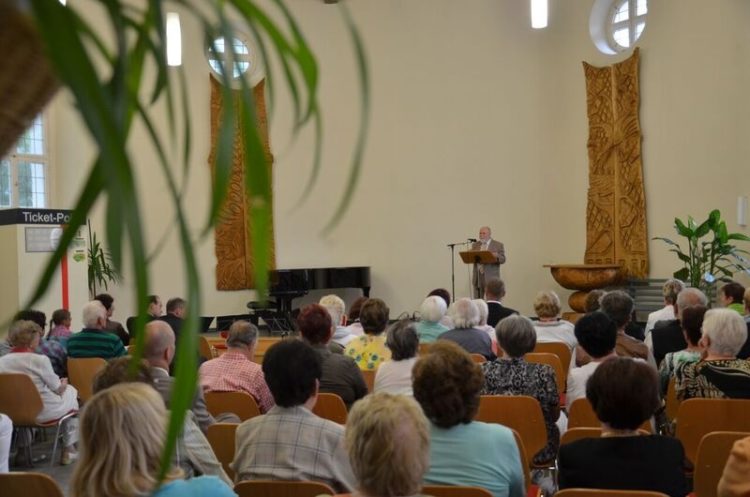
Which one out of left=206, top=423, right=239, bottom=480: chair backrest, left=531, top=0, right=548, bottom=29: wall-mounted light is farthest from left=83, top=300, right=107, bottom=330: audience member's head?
left=531, top=0, right=548, bottom=29: wall-mounted light

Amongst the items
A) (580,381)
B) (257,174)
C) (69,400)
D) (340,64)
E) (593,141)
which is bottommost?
(69,400)

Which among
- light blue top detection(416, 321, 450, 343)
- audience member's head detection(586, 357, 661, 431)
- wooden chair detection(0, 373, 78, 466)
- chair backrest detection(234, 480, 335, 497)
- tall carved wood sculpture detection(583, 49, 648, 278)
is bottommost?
wooden chair detection(0, 373, 78, 466)

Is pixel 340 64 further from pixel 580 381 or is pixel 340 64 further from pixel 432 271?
pixel 580 381

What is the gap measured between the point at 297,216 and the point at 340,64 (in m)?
2.61

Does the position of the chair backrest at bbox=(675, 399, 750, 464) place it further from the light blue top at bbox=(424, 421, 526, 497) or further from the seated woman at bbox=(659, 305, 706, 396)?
the light blue top at bbox=(424, 421, 526, 497)

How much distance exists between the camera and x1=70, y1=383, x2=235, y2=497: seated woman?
74.4 inches

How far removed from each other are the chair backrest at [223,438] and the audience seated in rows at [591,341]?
1650mm

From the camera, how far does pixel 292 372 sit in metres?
2.91

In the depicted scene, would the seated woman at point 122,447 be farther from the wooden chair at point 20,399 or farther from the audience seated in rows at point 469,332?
the wooden chair at point 20,399

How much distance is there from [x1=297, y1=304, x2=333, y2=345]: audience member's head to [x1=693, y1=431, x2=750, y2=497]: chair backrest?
215 centimetres

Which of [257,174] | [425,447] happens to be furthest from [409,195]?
[257,174]

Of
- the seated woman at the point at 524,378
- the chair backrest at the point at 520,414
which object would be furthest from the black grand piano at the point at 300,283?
the chair backrest at the point at 520,414

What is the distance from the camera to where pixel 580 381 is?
399 centimetres

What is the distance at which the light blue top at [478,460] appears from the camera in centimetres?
264
